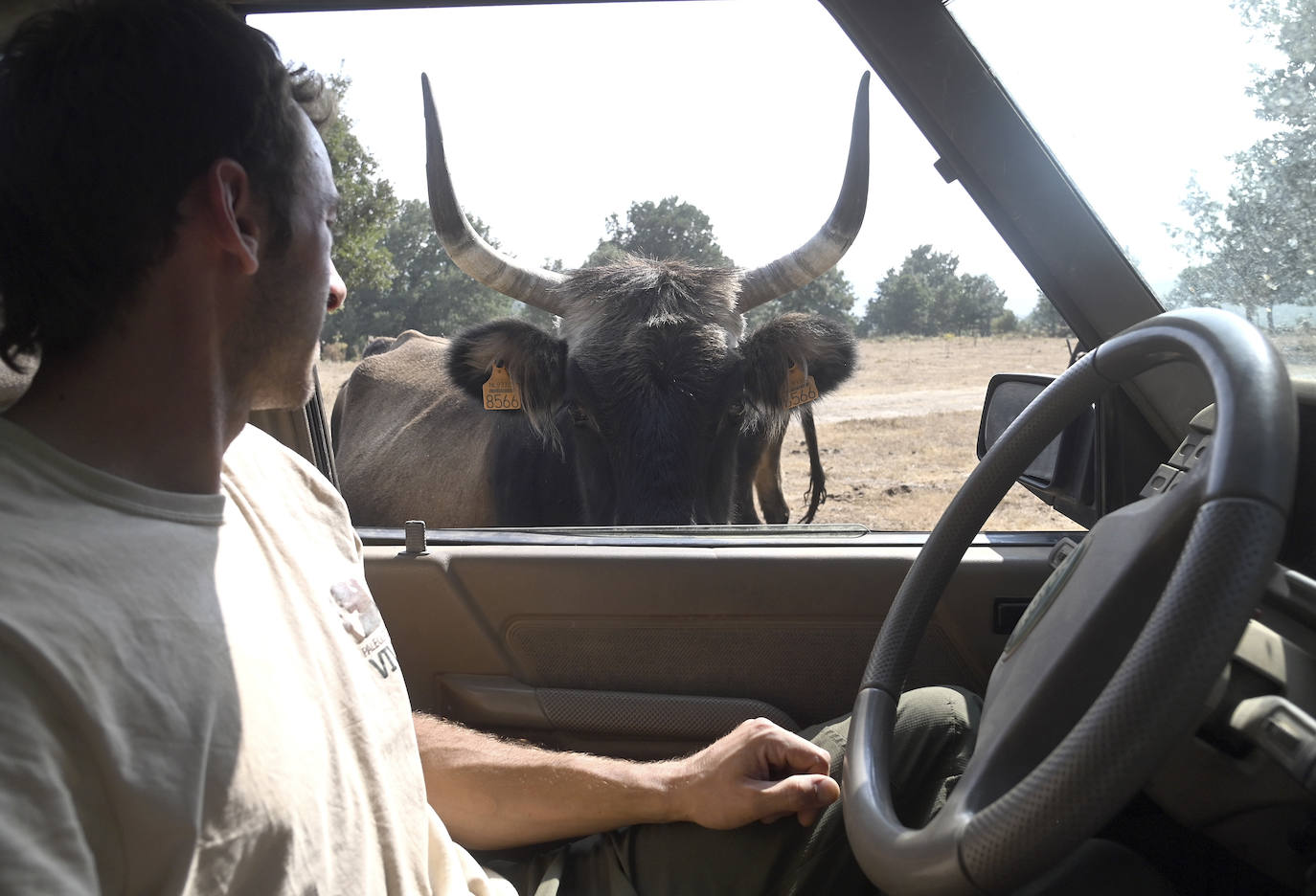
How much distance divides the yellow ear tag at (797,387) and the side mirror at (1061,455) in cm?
155

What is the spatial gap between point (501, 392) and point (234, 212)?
9.06 feet

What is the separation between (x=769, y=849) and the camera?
164 cm

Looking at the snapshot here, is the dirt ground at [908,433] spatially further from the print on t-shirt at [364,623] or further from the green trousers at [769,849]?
the print on t-shirt at [364,623]

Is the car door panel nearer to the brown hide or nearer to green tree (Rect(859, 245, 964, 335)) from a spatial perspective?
the brown hide

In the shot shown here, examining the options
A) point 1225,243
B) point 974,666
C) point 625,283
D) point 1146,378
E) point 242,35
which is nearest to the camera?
point 242,35

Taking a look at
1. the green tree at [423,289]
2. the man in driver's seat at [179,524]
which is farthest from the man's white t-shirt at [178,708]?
the green tree at [423,289]

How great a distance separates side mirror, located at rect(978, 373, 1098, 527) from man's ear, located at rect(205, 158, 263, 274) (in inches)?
61.3

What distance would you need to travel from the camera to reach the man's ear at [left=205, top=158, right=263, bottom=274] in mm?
1221

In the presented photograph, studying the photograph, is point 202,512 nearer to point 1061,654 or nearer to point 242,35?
point 242,35

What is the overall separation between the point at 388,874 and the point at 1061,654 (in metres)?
0.88

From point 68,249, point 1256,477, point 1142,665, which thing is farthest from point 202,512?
point 1256,477

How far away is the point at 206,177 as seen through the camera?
1.23 metres

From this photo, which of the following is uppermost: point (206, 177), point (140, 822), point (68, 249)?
point (206, 177)

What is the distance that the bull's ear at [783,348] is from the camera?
12.6 feet
